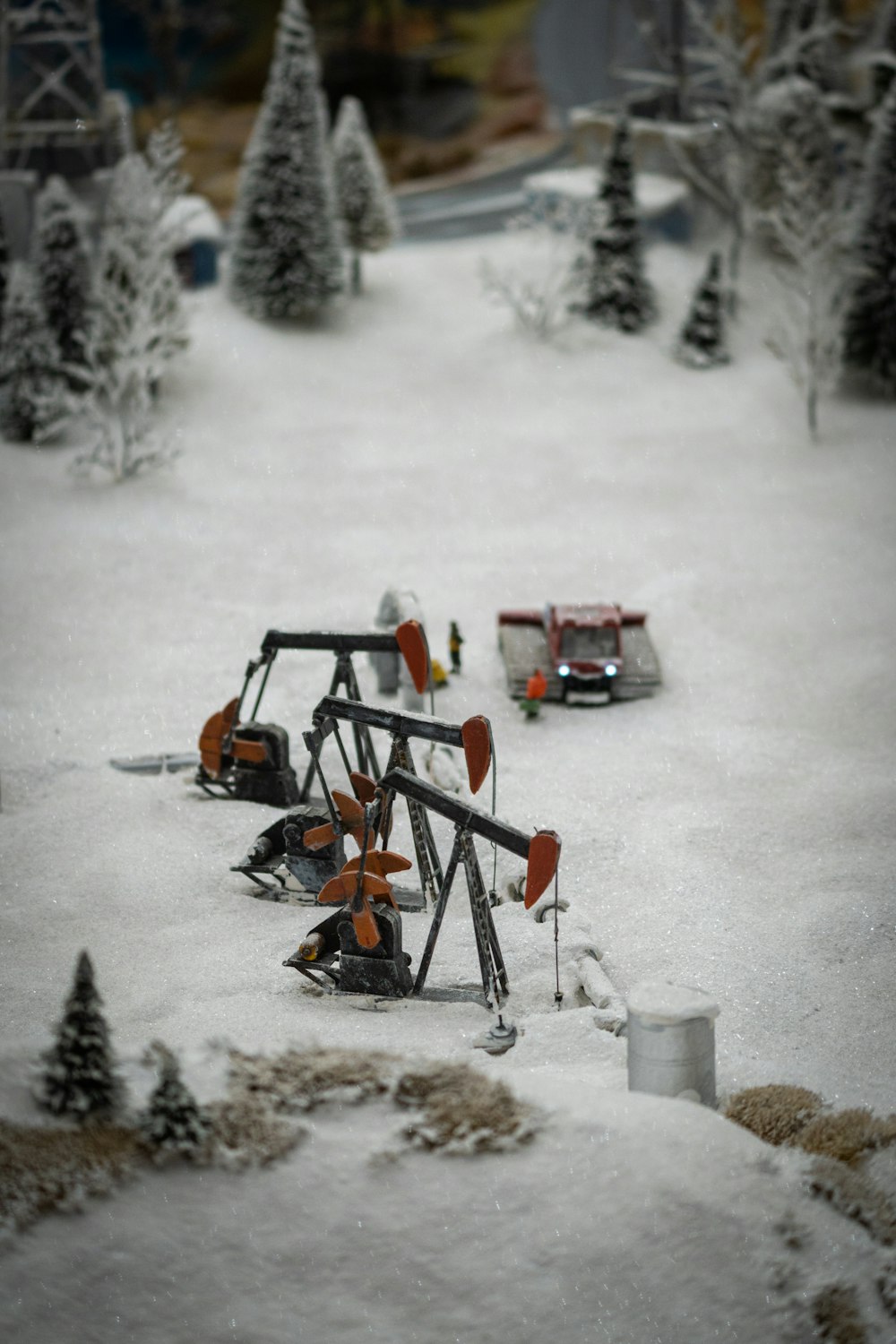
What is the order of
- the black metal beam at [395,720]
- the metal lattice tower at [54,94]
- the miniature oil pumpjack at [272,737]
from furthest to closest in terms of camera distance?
the metal lattice tower at [54,94] < the miniature oil pumpjack at [272,737] < the black metal beam at [395,720]

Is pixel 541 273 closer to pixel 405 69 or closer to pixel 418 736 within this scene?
pixel 405 69

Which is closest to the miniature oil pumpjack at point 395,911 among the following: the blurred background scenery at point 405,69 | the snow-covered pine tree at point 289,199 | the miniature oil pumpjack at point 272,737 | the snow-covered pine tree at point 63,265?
the miniature oil pumpjack at point 272,737

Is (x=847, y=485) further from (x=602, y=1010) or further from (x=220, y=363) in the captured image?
(x=602, y=1010)

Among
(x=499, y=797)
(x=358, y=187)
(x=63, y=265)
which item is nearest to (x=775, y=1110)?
(x=499, y=797)

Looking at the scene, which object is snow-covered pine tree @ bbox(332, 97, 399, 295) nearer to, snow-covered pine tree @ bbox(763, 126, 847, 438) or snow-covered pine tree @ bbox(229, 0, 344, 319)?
snow-covered pine tree @ bbox(229, 0, 344, 319)

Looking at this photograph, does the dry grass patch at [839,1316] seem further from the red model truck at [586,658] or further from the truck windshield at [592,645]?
the truck windshield at [592,645]

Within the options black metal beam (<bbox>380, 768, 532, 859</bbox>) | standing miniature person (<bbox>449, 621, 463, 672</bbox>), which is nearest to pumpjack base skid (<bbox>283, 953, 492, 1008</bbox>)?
black metal beam (<bbox>380, 768, 532, 859</bbox>)
